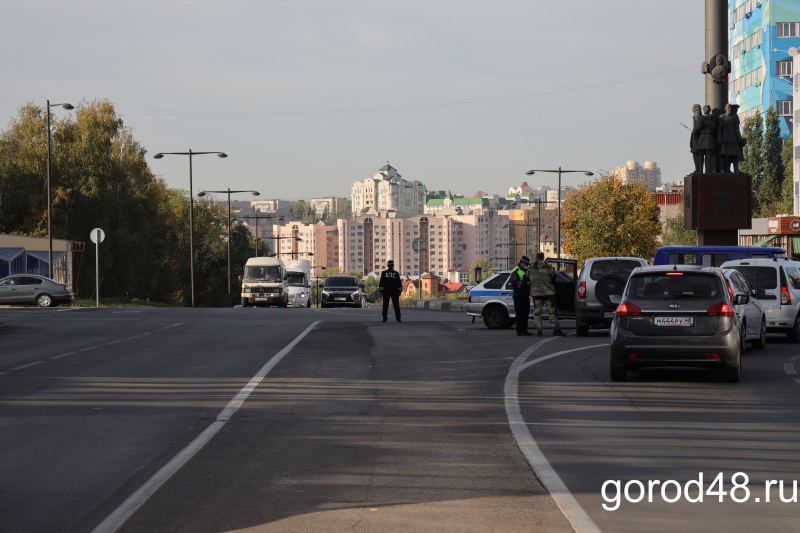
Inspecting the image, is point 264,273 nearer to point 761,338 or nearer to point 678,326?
point 761,338

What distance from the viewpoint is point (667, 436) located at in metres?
10.5

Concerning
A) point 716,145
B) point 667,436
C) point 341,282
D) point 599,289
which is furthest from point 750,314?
point 341,282

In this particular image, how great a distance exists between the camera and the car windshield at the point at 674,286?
15.2 metres

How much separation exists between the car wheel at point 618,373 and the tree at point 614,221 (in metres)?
58.3

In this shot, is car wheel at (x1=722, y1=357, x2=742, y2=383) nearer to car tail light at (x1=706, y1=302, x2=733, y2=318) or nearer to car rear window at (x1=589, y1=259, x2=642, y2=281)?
car tail light at (x1=706, y1=302, x2=733, y2=318)

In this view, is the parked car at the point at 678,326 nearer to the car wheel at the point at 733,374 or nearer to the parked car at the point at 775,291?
the car wheel at the point at 733,374

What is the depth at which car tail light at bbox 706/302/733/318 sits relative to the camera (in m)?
15.0

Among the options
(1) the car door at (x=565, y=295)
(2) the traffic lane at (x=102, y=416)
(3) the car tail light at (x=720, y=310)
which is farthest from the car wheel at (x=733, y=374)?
(1) the car door at (x=565, y=295)

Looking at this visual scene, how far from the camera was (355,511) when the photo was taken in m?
7.23

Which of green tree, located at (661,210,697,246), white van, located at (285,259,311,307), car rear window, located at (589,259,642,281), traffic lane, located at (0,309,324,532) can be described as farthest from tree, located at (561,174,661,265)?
traffic lane, located at (0,309,324,532)

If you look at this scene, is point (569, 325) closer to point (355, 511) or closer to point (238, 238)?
point (355, 511)

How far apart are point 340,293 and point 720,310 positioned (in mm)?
39279

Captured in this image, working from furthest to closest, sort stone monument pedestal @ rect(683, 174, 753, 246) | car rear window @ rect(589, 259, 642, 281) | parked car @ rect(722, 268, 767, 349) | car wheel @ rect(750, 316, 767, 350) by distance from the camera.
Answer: stone monument pedestal @ rect(683, 174, 753, 246)
car rear window @ rect(589, 259, 642, 281)
car wheel @ rect(750, 316, 767, 350)
parked car @ rect(722, 268, 767, 349)

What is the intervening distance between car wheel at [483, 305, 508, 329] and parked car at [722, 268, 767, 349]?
7117mm
